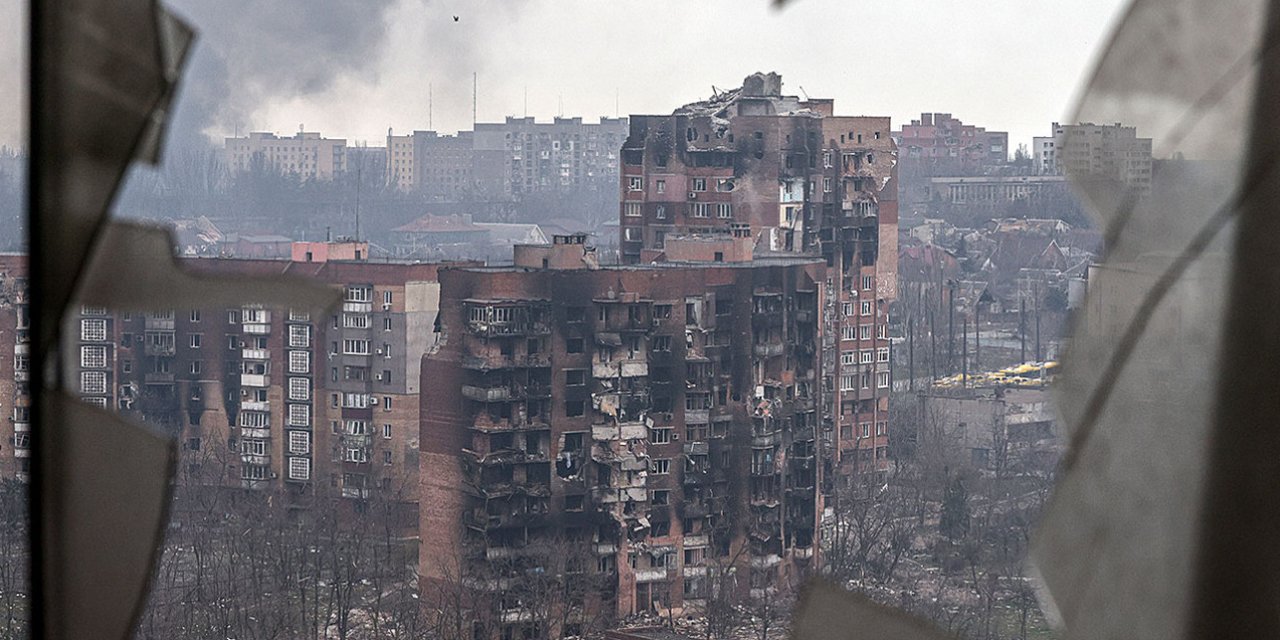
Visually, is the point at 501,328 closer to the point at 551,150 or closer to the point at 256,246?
the point at 256,246

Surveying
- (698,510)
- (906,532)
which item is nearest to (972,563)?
(906,532)

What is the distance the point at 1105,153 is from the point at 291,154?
407 centimetres

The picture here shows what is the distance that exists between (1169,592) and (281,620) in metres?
4.97

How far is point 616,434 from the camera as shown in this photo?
5145 mm

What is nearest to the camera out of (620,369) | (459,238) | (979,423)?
(979,423)

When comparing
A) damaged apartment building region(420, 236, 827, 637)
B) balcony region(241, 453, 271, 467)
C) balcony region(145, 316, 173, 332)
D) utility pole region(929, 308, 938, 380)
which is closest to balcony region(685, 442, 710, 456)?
damaged apartment building region(420, 236, 827, 637)

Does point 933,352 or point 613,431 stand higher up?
point 933,352

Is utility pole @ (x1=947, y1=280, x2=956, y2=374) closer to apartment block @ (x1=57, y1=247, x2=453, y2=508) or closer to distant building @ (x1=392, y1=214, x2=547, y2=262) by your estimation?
distant building @ (x1=392, y1=214, x2=547, y2=262)

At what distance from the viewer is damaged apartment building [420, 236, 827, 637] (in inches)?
196

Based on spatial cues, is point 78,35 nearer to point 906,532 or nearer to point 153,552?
point 153,552

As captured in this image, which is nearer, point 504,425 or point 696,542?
point 504,425

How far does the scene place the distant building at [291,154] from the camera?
3.56m

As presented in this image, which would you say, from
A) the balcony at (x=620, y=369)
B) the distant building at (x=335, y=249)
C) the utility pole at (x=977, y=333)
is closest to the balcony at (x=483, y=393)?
the balcony at (x=620, y=369)

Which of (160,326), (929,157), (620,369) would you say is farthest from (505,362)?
(929,157)
